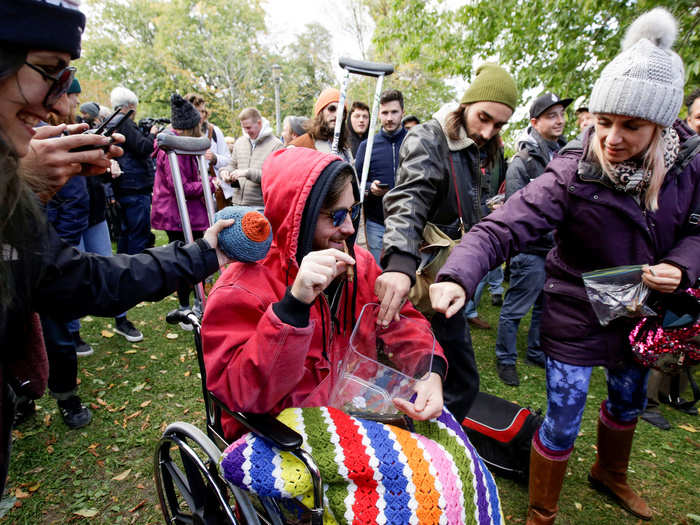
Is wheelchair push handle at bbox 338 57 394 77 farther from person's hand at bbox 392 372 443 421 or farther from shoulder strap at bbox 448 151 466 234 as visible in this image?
person's hand at bbox 392 372 443 421

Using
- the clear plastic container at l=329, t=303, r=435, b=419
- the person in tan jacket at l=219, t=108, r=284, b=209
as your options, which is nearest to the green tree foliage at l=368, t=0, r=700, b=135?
the person in tan jacket at l=219, t=108, r=284, b=209

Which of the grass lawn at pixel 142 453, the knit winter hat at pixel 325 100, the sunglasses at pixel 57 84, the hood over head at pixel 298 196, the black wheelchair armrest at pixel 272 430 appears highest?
the knit winter hat at pixel 325 100

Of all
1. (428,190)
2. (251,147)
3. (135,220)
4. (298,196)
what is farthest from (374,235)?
(298,196)

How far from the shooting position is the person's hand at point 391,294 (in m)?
1.64

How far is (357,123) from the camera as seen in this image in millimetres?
5285

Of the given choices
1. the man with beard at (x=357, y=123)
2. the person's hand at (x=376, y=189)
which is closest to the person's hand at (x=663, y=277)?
the person's hand at (x=376, y=189)

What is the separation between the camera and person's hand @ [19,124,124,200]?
139 centimetres

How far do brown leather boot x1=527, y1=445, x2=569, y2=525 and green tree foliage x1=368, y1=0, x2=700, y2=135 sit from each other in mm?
4211

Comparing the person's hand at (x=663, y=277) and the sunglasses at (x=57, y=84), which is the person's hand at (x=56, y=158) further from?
the person's hand at (x=663, y=277)

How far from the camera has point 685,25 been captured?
4.71 metres

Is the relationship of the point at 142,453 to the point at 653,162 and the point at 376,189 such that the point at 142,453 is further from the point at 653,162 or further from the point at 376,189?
the point at 653,162

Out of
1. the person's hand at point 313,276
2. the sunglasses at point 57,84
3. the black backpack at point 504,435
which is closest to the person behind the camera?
the sunglasses at point 57,84

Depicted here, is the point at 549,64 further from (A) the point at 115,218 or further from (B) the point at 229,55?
(B) the point at 229,55

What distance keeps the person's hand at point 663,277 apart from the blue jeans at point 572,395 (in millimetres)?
465
